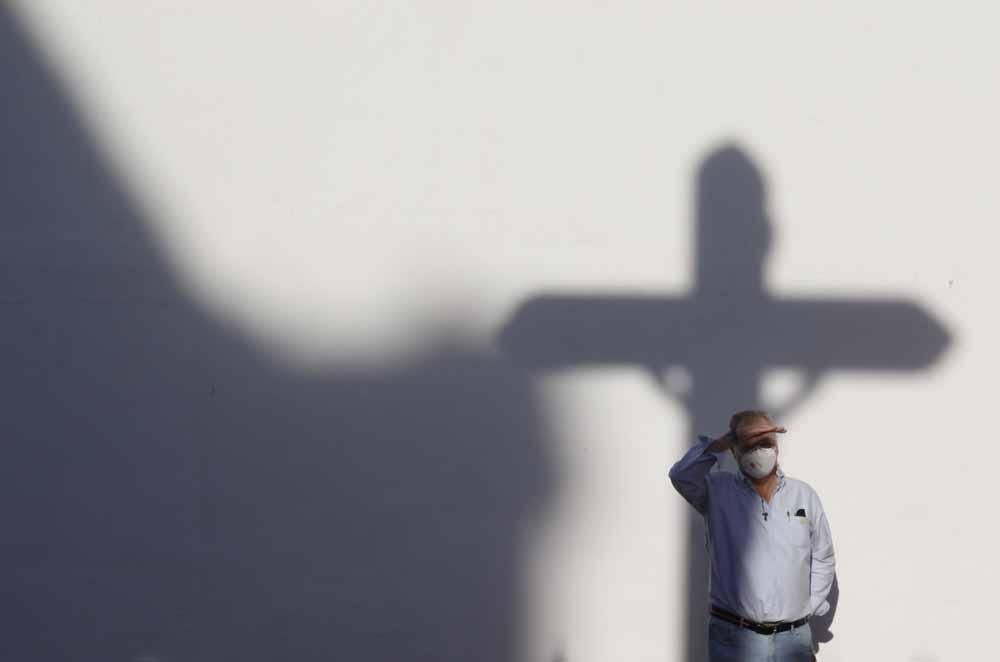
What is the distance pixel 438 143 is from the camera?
397cm

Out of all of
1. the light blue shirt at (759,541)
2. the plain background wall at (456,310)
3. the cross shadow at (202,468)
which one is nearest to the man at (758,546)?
the light blue shirt at (759,541)

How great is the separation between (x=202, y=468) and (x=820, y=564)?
2.33 metres

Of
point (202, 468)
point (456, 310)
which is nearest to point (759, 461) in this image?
point (456, 310)

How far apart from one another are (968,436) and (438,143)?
228cm

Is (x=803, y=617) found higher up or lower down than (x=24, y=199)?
lower down

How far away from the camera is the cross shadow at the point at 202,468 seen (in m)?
3.98

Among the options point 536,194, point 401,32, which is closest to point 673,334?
point 536,194

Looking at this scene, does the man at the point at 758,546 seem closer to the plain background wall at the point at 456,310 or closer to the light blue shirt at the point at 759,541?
the light blue shirt at the point at 759,541

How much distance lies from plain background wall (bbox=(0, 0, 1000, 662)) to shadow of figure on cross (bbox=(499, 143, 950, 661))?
0.06ft

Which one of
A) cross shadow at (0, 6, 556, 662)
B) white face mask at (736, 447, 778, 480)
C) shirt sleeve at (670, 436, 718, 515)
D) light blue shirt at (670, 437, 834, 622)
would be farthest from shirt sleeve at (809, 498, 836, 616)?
cross shadow at (0, 6, 556, 662)

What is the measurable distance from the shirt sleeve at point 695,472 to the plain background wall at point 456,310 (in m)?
0.31

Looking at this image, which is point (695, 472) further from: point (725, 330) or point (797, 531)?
point (725, 330)

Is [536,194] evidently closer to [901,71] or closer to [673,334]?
[673,334]

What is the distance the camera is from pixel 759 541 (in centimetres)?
347
